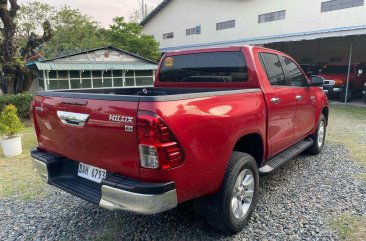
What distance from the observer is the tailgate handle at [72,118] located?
2.47m

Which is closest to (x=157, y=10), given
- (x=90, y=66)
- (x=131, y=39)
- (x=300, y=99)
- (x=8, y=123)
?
(x=131, y=39)

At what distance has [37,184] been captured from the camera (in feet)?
14.6

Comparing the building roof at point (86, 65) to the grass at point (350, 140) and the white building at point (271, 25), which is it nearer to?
the white building at point (271, 25)

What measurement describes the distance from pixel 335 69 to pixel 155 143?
54.7ft

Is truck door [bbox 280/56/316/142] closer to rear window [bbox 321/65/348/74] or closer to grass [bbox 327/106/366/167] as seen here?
grass [bbox 327/106/366/167]

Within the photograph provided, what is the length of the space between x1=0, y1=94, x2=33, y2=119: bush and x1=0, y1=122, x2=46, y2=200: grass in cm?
544

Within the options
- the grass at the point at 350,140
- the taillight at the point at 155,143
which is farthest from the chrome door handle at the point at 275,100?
the taillight at the point at 155,143

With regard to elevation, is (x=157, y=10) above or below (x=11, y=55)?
above

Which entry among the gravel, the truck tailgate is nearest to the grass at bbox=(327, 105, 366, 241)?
the gravel

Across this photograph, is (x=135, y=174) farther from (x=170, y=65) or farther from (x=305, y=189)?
(x=305, y=189)

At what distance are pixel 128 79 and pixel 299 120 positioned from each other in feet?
64.8

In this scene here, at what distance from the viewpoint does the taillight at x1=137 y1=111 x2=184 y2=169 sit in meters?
2.07

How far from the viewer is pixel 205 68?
3.86 metres

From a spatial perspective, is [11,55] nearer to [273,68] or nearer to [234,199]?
[273,68]
